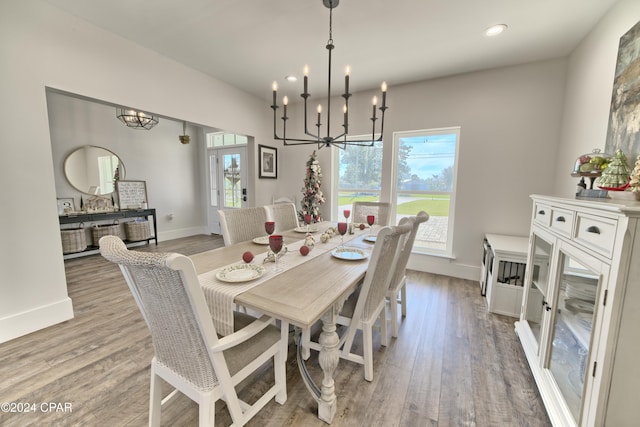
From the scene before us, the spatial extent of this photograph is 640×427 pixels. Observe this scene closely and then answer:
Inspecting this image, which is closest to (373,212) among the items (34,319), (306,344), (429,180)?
(429,180)

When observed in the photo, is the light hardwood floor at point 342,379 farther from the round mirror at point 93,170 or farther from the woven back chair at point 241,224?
the round mirror at point 93,170

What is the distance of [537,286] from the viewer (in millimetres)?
1756

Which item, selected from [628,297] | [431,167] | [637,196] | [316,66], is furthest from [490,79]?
[628,297]

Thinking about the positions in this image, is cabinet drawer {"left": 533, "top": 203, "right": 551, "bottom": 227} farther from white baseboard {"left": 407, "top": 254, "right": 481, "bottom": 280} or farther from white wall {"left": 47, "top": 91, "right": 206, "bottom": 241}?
white wall {"left": 47, "top": 91, "right": 206, "bottom": 241}

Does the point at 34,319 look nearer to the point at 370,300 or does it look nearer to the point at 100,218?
the point at 100,218

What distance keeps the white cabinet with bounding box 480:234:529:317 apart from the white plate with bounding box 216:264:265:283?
230 centimetres

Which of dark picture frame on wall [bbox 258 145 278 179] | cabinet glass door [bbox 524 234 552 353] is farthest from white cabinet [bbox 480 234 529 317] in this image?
dark picture frame on wall [bbox 258 145 278 179]

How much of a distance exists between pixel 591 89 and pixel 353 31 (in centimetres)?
212

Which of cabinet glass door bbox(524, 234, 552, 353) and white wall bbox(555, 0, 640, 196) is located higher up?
white wall bbox(555, 0, 640, 196)

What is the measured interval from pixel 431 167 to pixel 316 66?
2.01m

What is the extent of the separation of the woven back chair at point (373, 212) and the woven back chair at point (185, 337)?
6.89 ft

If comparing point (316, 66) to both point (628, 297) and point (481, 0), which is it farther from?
point (628, 297)

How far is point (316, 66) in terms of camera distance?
2980 millimetres

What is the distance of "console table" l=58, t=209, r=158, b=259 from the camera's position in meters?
3.80
